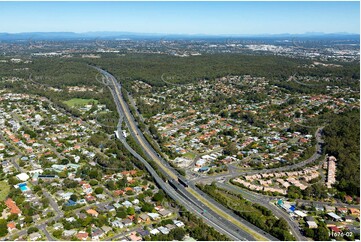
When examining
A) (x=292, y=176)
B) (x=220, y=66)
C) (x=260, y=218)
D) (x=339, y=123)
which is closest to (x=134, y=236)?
(x=260, y=218)

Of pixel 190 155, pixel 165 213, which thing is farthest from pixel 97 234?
pixel 190 155

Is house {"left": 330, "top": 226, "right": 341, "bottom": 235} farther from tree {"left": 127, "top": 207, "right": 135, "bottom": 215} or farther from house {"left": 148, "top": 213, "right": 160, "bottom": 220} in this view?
tree {"left": 127, "top": 207, "right": 135, "bottom": 215}

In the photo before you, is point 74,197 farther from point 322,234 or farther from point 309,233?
point 322,234

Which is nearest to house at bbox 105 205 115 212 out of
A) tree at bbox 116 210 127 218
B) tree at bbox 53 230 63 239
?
tree at bbox 116 210 127 218

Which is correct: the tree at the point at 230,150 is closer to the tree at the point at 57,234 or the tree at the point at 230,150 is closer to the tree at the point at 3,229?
the tree at the point at 57,234

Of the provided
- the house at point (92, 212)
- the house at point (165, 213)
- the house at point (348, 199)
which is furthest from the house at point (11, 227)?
the house at point (348, 199)

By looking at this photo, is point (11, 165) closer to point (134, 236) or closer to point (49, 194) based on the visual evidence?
point (49, 194)
